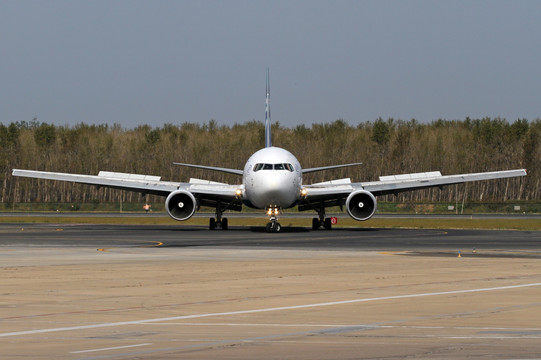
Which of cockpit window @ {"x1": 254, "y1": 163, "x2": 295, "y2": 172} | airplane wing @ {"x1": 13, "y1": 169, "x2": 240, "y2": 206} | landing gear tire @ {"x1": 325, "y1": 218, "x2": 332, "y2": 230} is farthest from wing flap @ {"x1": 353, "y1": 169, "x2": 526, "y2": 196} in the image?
airplane wing @ {"x1": 13, "y1": 169, "x2": 240, "y2": 206}

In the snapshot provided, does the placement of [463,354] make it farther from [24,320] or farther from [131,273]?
[131,273]

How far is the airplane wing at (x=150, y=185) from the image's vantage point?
52062mm

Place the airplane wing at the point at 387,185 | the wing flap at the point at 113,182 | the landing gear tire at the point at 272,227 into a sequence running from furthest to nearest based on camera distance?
the wing flap at the point at 113,182, the airplane wing at the point at 387,185, the landing gear tire at the point at 272,227

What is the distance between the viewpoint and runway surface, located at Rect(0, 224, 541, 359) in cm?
1134

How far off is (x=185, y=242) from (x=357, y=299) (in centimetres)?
2197

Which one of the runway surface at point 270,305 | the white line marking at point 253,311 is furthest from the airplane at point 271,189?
the white line marking at point 253,311

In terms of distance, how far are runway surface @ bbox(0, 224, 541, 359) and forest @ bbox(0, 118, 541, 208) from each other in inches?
4258

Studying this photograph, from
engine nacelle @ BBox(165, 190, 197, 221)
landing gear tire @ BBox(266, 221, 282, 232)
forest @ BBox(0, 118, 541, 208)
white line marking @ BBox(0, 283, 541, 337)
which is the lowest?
white line marking @ BBox(0, 283, 541, 337)

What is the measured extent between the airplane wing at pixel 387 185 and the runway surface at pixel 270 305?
837 inches

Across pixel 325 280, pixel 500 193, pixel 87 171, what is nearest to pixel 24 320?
pixel 325 280

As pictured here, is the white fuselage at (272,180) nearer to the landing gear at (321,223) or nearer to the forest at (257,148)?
the landing gear at (321,223)

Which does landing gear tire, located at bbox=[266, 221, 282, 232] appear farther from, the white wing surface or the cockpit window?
the white wing surface

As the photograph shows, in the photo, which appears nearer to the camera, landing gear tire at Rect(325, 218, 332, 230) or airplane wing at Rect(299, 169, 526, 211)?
airplane wing at Rect(299, 169, 526, 211)

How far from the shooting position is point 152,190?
177ft
